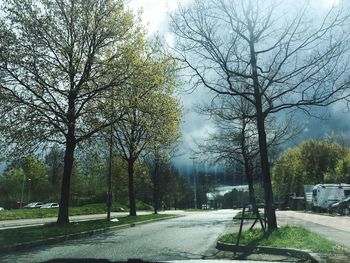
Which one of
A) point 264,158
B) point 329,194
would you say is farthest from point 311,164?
point 264,158

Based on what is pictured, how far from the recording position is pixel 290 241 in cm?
1418

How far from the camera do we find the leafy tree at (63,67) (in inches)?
880

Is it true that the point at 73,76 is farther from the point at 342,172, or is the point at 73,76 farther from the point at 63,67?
the point at 342,172

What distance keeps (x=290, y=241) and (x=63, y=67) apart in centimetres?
1385

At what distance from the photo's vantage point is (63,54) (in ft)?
76.7

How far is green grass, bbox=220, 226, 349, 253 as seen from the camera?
12.7m

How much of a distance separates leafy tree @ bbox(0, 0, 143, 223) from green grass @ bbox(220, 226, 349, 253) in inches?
414

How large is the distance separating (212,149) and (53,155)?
11.8 metres

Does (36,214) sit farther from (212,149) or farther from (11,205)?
(11,205)

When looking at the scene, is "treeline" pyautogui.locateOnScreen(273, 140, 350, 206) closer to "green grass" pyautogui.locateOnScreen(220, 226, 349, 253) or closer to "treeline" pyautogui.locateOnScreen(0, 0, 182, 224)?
"treeline" pyautogui.locateOnScreen(0, 0, 182, 224)

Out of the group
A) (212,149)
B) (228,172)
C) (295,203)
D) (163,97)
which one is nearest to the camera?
(163,97)

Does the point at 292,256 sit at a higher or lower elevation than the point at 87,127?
lower

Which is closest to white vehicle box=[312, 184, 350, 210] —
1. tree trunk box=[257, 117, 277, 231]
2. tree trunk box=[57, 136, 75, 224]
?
tree trunk box=[57, 136, 75, 224]

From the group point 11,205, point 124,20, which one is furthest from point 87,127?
point 11,205
